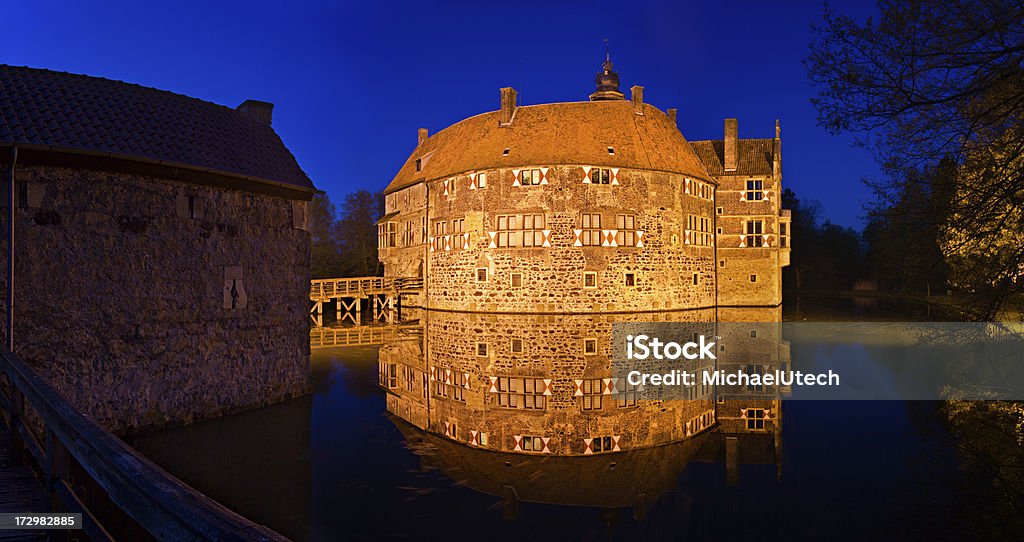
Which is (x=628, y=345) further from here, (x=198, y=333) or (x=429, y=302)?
(x=429, y=302)

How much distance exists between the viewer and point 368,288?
28109mm

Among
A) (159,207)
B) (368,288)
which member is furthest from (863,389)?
(368,288)

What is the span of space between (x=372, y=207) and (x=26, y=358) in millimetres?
43068

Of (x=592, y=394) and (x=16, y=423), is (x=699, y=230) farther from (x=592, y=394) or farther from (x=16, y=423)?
(x=16, y=423)

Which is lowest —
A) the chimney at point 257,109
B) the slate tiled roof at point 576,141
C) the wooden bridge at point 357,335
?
the wooden bridge at point 357,335

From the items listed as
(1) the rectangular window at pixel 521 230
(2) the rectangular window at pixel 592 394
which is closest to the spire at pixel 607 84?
(1) the rectangular window at pixel 521 230

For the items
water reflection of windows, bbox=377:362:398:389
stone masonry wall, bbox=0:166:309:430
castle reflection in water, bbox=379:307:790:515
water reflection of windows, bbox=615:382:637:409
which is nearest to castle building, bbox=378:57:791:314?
castle reflection in water, bbox=379:307:790:515

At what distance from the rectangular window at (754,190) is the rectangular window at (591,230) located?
37.3ft

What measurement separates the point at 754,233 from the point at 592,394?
23.2 m

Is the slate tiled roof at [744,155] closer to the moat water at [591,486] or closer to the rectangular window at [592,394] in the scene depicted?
the rectangular window at [592,394]

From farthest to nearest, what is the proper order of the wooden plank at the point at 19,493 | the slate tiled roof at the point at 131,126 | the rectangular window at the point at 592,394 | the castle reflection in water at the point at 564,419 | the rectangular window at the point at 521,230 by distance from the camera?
1. the rectangular window at the point at 521,230
2. the rectangular window at the point at 592,394
3. the slate tiled roof at the point at 131,126
4. the castle reflection in water at the point at 564,419
5. the wooden plank at the point at 19,493

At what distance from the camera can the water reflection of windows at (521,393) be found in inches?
410

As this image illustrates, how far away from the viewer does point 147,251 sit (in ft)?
29.4

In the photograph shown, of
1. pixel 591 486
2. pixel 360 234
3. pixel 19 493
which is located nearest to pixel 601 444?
pixel 591 486
